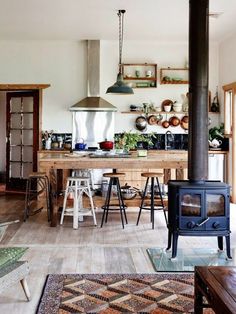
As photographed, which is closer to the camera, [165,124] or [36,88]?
[36,88]

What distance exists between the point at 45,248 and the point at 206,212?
67.6 inches

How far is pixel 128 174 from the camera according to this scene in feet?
25.0

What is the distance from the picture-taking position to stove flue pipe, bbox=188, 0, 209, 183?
409 centimetres

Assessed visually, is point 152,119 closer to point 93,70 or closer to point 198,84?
point 93,70

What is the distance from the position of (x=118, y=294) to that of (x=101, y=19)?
186 inches

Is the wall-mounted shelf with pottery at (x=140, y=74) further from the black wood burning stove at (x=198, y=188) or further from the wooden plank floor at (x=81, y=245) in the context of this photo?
the black wood burning stove at (x=198, y=188)

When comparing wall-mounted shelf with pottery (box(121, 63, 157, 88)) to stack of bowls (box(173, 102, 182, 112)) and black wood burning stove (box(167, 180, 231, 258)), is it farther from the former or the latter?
black wood burning stove (box(167, 180, 231, 258))

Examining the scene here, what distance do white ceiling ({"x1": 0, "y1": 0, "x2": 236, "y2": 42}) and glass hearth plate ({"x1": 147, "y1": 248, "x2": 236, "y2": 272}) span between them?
3327 mm

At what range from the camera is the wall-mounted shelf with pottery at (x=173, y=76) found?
27.0 feet

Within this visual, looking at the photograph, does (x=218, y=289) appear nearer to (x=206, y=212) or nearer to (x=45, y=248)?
(x=206, y=212)

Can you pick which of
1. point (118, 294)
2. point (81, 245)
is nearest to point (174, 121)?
point (81, 245)

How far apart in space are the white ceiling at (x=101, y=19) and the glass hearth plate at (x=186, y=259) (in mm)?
3327

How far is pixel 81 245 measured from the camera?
182 inches

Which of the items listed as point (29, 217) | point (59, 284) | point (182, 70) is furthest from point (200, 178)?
point (182, 70)
